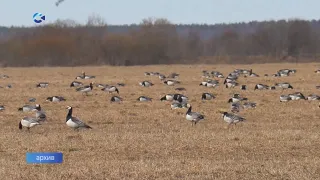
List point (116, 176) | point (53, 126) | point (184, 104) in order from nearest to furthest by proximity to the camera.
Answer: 1. point (116, 176)
2. point (53, 126)
3. point (184, 104)

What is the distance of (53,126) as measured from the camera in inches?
656

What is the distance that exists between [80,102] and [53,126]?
7000 millimetres

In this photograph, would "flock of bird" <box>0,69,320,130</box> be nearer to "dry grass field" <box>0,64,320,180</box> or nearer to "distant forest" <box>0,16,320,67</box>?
"dry grass field" <box>0,64,320,180</box>

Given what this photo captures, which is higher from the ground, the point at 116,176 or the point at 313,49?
the point at 116,176

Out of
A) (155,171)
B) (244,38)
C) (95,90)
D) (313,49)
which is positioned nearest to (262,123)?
(155,171)

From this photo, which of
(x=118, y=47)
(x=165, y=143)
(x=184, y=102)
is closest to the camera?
(x=165, y=143)

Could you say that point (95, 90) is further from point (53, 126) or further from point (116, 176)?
point (116, 176)

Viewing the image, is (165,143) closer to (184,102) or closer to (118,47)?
(184,102)
